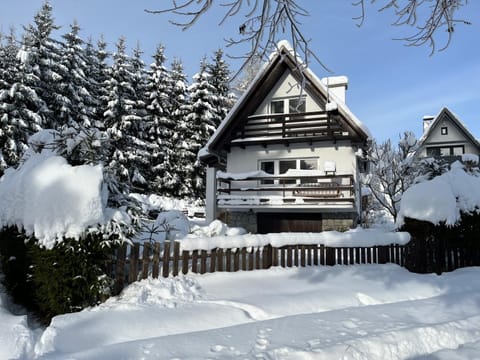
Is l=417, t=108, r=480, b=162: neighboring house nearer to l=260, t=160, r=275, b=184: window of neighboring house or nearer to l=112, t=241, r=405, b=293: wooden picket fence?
l=260, t=160, r=275, b=184: window of neighboring house

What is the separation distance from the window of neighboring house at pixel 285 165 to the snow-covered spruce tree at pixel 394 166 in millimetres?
4122

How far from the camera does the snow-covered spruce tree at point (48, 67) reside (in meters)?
25.3

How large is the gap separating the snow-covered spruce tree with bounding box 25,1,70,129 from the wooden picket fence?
901 inches

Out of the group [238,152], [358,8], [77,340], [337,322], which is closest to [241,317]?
[337,322]

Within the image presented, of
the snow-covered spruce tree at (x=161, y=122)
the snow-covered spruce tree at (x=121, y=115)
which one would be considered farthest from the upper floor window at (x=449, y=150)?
the snow-covered spruce tree at (x=121, y=115)

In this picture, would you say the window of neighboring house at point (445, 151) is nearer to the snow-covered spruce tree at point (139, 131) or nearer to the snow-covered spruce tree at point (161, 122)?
the snow-covered spruce tree at point (161, 122)

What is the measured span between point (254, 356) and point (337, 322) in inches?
61.0

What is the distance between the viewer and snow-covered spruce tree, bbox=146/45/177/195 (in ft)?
101

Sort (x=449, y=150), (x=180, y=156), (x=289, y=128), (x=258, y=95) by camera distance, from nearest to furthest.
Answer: (x=289, y=128), (x=258, y=95), (x=449, y=150), (x=180, y=156)

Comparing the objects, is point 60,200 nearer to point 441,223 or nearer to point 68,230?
point 68,230

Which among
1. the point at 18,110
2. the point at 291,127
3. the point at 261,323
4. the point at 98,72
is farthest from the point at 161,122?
the point at 261,323

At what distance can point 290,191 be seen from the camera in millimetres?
14883

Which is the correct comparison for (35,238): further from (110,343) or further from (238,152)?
(238,152)

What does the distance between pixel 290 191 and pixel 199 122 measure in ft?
62.2
